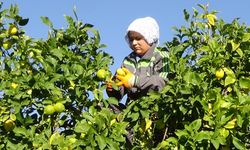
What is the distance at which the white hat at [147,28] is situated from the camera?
351 cm

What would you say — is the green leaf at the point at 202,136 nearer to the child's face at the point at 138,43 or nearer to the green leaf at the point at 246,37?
the green leaf at the point at 246,37

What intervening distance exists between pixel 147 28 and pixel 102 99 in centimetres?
87

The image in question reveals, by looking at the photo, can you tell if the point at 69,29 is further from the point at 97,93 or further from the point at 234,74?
the point at 234,74

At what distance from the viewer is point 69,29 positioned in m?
3.07

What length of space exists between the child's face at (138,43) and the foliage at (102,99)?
0.40 meters

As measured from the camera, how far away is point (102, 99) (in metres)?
2.87

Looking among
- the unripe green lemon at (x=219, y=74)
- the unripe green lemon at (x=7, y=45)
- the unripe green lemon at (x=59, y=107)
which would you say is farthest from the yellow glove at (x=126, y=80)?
the unripe green lemon at (x=7, y=45)

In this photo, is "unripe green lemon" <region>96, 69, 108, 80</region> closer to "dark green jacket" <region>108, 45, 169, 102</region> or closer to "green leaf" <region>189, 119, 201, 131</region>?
"dark green jacket" <region>108, 45, 169, 102</region>

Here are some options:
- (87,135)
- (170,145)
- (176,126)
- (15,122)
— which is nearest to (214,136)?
(170,145)

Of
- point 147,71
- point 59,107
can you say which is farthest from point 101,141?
point 147,71

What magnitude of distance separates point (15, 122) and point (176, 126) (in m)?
0.94

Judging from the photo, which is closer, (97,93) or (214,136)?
(214,136)

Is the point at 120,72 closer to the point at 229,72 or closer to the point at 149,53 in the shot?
the point at 149,53

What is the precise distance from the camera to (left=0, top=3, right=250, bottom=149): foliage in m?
2.54
